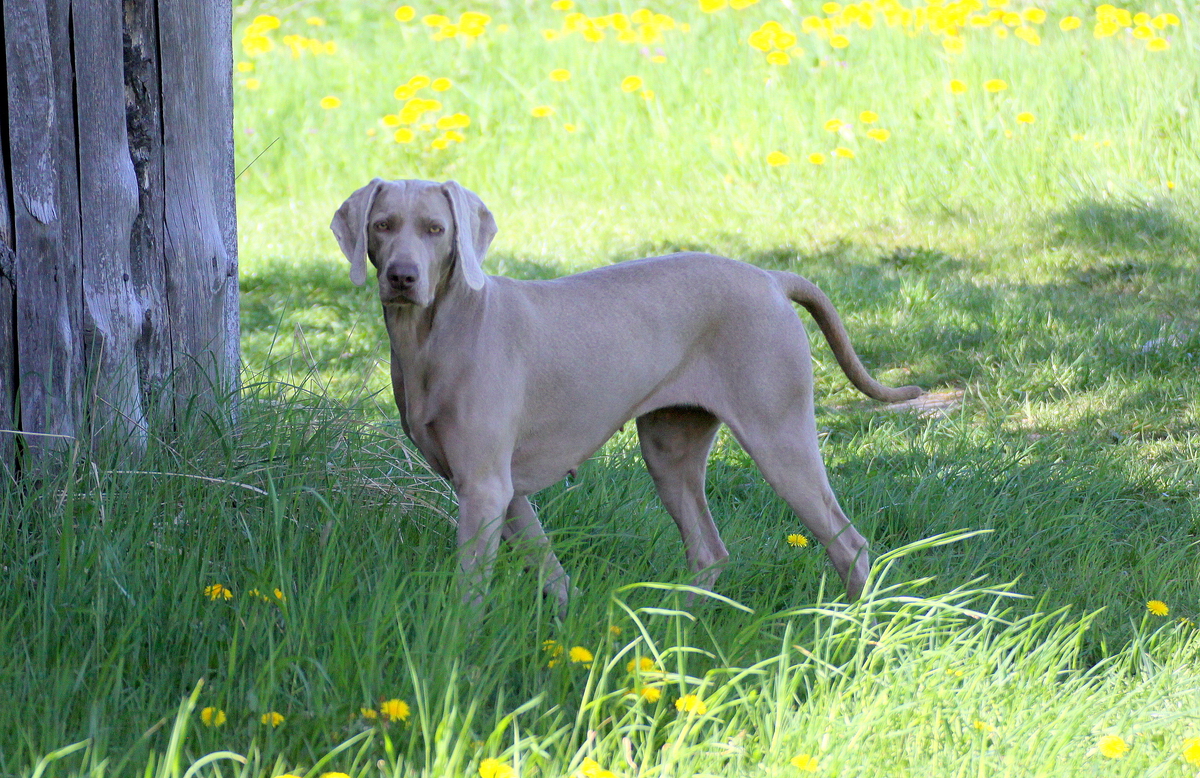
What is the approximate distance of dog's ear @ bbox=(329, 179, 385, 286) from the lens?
9.23ft

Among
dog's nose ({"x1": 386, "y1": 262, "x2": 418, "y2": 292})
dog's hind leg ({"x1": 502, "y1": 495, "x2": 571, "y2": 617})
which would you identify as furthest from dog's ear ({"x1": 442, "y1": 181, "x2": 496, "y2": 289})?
dog's hind leg ({"x1": 502, "y1": 495, "x2": 571, "y2": 617})

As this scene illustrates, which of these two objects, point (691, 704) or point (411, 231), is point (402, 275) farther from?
point (691, 704)

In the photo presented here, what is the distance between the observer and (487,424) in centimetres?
286

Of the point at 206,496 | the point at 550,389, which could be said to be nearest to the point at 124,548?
the point at 206,496

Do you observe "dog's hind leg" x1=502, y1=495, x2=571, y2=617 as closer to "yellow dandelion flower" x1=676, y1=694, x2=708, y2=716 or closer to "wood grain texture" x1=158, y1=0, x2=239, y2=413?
"yellow dandelion flower" x1=676, y1=694, x2=708, y2=716

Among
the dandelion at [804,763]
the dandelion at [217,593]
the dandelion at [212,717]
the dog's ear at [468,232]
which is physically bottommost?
the dandelion at [804,763]

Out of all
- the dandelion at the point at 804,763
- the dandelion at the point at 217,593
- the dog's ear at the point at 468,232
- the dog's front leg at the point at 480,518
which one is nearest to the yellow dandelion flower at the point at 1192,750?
the dandelion at the point at 804,763

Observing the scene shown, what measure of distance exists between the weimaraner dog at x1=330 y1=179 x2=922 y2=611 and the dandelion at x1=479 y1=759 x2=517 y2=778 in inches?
28.0

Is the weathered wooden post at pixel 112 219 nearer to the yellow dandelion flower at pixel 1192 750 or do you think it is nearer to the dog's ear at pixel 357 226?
the dog's ear at pixel 357 226

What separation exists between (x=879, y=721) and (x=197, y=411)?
197cm

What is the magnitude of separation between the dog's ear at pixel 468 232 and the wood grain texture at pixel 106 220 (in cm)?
90

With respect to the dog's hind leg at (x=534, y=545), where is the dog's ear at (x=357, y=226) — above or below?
above

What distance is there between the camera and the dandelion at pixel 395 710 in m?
2.12

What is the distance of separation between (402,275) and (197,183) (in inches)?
38.3
